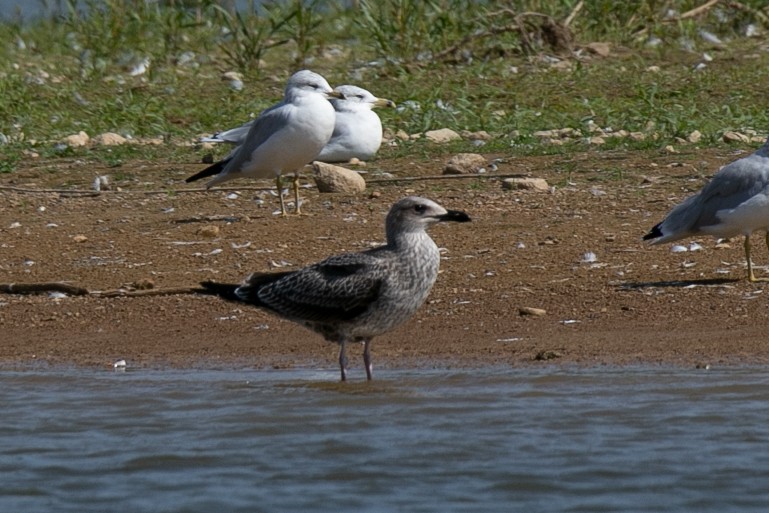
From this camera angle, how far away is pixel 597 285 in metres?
9.07

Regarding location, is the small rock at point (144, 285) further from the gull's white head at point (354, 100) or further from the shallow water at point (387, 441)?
the gull's white head at point (354, 100)

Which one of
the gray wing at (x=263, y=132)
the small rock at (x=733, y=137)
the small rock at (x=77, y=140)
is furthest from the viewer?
the small rock at (x=77, y=140)

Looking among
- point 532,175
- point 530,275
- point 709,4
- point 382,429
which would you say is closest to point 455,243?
point 530,275

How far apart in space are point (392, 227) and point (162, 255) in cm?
290

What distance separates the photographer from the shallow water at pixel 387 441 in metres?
6.14

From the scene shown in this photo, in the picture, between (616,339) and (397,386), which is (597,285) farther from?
(397,386)

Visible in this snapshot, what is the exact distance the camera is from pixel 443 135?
1308cm

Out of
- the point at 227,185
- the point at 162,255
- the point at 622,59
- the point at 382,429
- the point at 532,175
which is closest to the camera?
the point at 382,429

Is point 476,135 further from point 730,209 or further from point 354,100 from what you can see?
point 730,209

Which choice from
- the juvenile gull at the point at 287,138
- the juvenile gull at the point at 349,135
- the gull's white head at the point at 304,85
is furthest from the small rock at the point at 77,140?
the gull's white head at the point at 304,85

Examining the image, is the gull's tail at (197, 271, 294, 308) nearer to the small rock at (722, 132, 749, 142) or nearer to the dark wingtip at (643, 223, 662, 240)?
the dark wingtip at (643, 223, 662, 240)

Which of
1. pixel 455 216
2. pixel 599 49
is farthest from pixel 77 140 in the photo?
pixel 455 216

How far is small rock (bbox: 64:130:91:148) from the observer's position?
43.5ft

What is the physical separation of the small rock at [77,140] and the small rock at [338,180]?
2.53 meters
